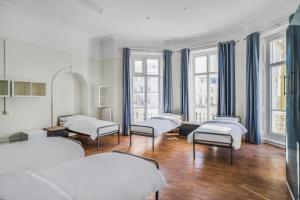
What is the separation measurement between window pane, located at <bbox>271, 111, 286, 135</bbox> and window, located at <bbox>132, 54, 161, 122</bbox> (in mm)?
3529

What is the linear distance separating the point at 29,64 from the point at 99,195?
4411 millimetres

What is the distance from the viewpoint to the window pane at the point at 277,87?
187 inches

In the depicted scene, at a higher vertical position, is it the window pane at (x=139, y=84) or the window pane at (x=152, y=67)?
the window pane at (x=152, y=67)

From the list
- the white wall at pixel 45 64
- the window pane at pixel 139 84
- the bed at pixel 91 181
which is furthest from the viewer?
the window pane at pixel 139 84

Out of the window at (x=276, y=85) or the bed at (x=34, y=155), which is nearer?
the bed at (x=34, y=155)

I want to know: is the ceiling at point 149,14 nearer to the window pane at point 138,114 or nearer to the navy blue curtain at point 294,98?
the navy blue curtain at point 294,98

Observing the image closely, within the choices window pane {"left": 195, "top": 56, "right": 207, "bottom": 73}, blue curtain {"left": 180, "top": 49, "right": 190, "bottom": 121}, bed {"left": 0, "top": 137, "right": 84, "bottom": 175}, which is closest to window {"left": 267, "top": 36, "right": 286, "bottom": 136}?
window pane {"left": 195, "top": 56, "right": 207, "bottom": 73}

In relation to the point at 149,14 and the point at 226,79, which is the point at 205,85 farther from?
the point at 149,14

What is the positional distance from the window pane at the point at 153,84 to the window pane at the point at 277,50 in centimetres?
358

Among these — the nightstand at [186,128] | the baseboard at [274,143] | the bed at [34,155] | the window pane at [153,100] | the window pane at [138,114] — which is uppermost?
the window pane at [153,100]

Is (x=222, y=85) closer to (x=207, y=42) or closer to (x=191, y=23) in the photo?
(x=207, y=42)

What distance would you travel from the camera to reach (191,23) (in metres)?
5.19

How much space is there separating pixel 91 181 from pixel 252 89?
491 cm

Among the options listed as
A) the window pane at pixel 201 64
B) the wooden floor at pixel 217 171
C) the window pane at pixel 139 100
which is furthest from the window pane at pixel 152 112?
the window pane at pixel 201 64
